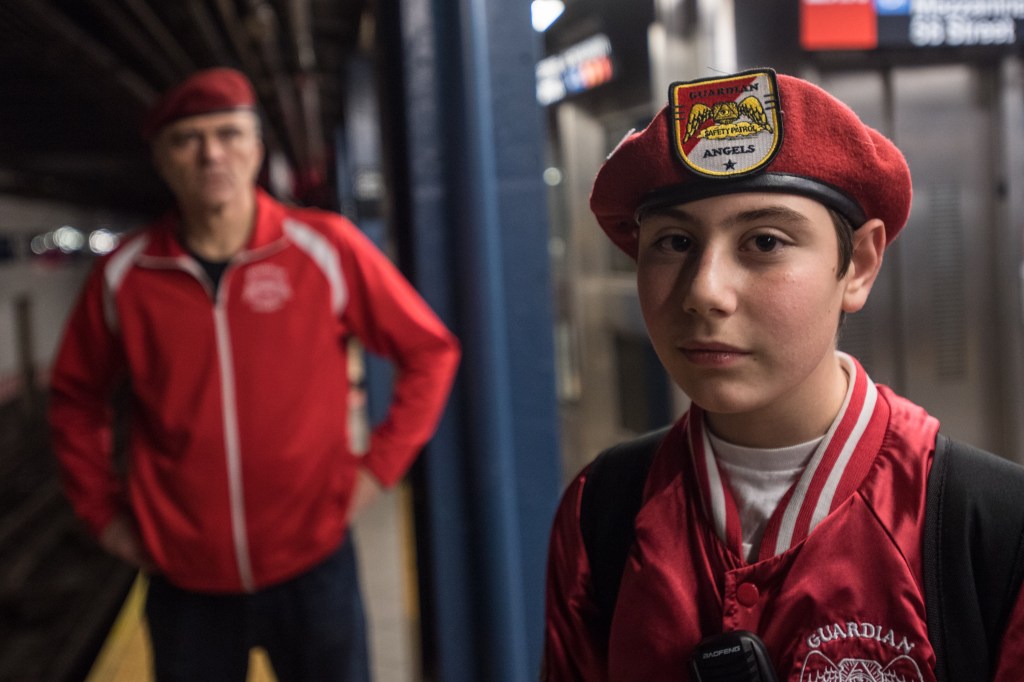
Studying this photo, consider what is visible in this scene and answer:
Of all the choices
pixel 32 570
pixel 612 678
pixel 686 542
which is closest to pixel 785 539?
pixel 686 542

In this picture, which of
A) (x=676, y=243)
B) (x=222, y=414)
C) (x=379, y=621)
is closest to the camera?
(x=676, y=243)

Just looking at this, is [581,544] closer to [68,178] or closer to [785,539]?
[785,539]

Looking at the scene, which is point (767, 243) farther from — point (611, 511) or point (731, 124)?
point (611, 511)

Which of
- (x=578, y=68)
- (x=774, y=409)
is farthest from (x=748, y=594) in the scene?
(x=578, y=68)

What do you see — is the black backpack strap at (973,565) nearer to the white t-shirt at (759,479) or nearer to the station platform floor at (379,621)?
the white t-shirt at (759,479)

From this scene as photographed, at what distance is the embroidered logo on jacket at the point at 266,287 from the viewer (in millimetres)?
2074

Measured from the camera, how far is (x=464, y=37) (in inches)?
91.9

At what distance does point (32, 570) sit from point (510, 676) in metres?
6.55

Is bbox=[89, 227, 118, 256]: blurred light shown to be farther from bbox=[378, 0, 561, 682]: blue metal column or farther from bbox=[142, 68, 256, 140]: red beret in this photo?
bbox=[142, 68, 256, 140]: red beret

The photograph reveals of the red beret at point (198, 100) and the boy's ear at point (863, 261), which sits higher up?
the red beret at point (198, 100)

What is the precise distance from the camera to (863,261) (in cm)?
86

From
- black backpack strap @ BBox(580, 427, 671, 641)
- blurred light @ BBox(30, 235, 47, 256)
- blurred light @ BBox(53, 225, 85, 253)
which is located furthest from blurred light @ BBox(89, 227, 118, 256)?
black backpack strap @ BBox(580, 427, 671, 641)

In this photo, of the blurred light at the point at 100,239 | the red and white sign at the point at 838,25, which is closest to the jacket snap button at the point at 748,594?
the red and white sign at the point at 838,25

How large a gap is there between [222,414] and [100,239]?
13.9 m
